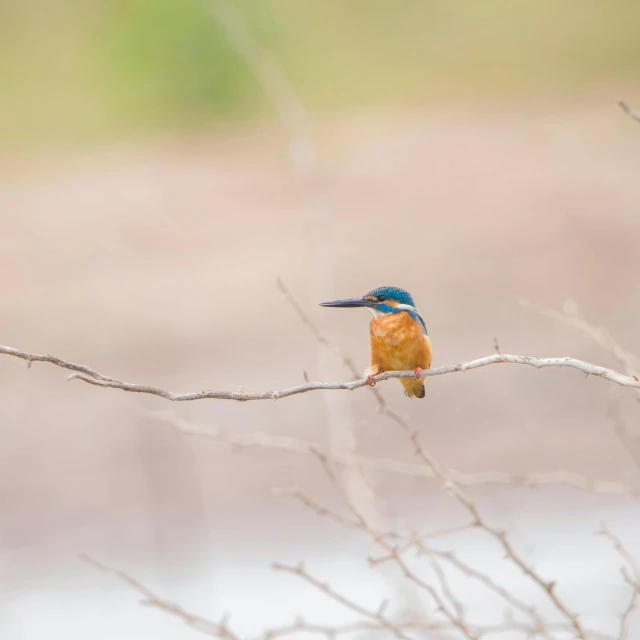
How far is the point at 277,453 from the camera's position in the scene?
1007 centimetres

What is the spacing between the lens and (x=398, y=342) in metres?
3.52

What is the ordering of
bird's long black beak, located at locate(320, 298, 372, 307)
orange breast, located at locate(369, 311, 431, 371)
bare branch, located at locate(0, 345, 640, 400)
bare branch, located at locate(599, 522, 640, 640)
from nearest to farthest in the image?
bare branch, located at locate(0, 345, 640, 400) → bare branch, located at locate(599, 522, 640, 640) → bird's long black beak, located at locate(320, 298, 372, 307) → orange breast, located at locate(369, 311, 431, 371)


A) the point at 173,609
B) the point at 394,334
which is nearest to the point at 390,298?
the point at 394,334

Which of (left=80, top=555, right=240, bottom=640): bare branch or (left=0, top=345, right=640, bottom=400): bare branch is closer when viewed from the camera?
(left=0, top=345, right=640, bottom=400): bare branch

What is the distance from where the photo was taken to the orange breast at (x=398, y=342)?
3527 millimetres

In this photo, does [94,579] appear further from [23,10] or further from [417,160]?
[23,10]

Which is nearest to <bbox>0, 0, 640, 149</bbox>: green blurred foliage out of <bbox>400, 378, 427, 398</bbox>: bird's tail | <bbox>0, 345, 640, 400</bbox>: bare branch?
<bbox>400, 378, 427, 398</bbox>: bird's tail

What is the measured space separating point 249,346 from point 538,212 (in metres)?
4.11

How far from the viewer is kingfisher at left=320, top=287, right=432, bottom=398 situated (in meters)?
3.53

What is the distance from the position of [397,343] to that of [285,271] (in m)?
9.30

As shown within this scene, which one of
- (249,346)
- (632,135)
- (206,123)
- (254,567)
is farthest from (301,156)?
(206,123)

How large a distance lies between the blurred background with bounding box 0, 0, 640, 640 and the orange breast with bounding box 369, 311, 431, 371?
18cm

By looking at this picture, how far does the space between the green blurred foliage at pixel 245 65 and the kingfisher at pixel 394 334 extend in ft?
43.9

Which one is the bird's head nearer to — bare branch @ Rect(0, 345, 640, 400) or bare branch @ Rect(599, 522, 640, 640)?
bare branch @ Rect(599, 522, 640, 640)
